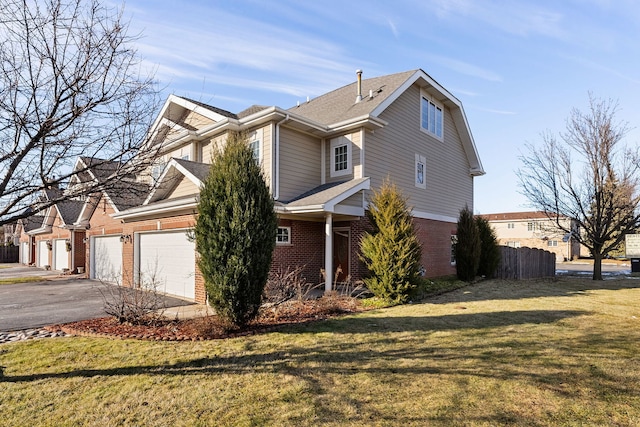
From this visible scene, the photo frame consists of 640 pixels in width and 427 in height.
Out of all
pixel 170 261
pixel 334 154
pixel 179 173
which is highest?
pixel 334 154

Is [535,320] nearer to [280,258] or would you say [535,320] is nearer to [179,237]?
[280,258]

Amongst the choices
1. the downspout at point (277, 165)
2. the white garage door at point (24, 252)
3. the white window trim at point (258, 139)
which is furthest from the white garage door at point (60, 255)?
the downspout at point (277, 165)

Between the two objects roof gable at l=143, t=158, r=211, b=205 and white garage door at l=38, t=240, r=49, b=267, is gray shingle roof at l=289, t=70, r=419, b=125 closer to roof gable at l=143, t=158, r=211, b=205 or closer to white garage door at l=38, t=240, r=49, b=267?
roof gable at l=143, t=158, r=211, b=205

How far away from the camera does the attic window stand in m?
17.5

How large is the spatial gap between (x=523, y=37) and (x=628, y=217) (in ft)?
43.6

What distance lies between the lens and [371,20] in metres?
11.4

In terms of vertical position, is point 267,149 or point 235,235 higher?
point 267,149

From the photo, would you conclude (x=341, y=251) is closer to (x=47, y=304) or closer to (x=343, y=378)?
(x=343, y=378)

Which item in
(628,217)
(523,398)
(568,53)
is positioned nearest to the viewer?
(523,398)

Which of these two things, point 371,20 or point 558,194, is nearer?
point 371,20

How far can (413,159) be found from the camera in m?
16.5

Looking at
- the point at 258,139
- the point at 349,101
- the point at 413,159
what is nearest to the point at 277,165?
the point at 258,139

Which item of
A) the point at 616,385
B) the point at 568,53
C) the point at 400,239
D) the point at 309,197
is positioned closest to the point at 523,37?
the point at 568,53

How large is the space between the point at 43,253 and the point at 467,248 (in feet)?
99.1
